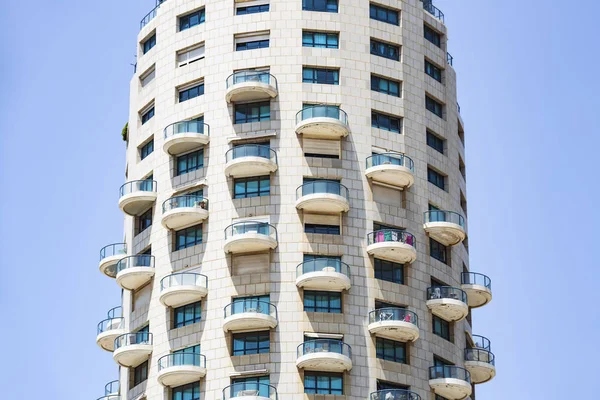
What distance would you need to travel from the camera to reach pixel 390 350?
99.6 meters

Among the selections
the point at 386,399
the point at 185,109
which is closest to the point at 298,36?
the point at 185,109

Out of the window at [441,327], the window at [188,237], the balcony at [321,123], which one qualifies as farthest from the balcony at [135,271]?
the window at [441,327]

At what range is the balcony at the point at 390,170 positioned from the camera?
335 ft

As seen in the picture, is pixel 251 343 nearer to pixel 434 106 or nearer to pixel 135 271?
pixel 135 271

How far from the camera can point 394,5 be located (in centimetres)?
10881

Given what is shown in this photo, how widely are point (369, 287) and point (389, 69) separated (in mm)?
15540

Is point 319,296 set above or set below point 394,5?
below

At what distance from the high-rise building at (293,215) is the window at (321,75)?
114mm

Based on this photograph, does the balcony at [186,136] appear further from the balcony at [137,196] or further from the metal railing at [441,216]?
the metal railing at [441,216]

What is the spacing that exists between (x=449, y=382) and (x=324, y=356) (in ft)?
30.3

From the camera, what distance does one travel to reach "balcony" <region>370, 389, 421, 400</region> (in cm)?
9694

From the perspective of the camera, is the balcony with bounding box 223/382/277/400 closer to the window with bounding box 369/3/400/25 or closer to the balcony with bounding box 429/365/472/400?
the balcony with bounding box 429/365/472/400

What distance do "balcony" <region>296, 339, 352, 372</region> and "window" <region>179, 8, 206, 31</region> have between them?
24678 mm

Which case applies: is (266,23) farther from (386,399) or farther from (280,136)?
(386,399)
